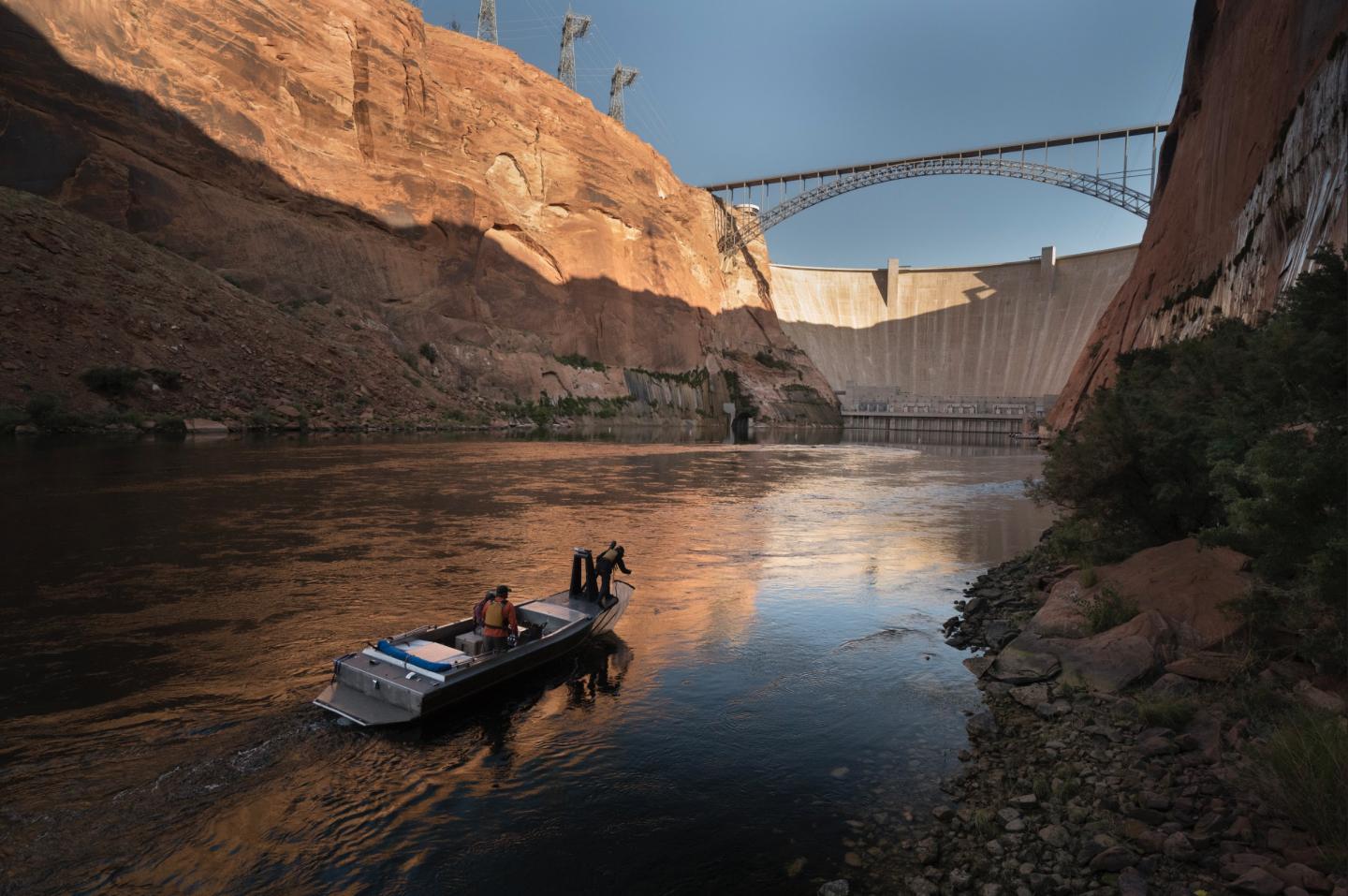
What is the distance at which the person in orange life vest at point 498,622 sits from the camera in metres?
8.21

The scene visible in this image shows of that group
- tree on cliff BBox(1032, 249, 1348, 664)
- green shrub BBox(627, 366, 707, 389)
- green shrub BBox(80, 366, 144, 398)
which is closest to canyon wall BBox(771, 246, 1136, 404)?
green shrub BBox(627, 366, 707, 389)

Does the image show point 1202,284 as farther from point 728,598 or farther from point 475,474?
point 475,474

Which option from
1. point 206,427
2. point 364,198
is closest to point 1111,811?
point 206,427

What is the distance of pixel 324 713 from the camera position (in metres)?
7.38

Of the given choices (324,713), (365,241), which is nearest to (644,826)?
(324,713)

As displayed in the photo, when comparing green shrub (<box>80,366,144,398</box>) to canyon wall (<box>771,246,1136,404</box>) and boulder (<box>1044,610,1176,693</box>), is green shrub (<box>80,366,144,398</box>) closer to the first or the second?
boulder (<box>1044,610,1176,693</box>)

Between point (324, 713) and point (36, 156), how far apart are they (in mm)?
49385

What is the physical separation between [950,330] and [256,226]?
320 ft

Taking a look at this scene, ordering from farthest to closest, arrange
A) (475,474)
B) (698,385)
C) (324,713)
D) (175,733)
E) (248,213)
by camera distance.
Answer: (698,385) → (248,213) → (475,474) → (324,713) → (175,733)

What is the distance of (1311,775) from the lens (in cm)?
471

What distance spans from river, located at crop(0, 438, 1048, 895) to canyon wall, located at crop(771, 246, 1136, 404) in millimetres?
99804

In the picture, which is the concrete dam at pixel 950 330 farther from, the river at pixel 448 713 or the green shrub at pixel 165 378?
the river at pixel 448 713

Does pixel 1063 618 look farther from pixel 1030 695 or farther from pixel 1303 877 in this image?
pixel 1303 877

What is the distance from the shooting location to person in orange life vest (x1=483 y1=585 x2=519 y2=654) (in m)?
8.21
